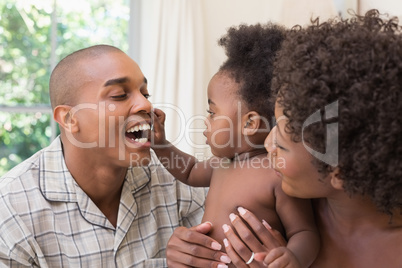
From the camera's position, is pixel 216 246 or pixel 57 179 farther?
pixel 57 179

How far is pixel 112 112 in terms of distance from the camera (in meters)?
1.70

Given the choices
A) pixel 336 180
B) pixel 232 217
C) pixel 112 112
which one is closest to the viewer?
pixel 336 180

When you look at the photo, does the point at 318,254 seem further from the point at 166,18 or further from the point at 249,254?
the point at 166,18

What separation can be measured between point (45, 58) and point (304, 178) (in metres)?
2.59

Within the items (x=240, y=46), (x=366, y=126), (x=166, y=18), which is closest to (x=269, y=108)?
(x=240, y=46)

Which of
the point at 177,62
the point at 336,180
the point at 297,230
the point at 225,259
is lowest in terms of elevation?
the point at 225,259

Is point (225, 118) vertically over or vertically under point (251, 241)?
over

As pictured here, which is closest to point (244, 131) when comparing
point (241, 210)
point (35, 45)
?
point (241, 210)

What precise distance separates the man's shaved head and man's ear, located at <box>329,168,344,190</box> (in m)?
0.93

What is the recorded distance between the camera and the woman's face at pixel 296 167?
122 centimetres

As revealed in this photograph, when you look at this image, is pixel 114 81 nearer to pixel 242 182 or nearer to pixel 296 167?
pixel 242 182

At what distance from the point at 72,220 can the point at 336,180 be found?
908mm

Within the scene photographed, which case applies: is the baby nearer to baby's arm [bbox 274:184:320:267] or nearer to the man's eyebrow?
baby's arm [bbox 274:184:320:267]

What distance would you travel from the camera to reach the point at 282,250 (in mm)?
1254
